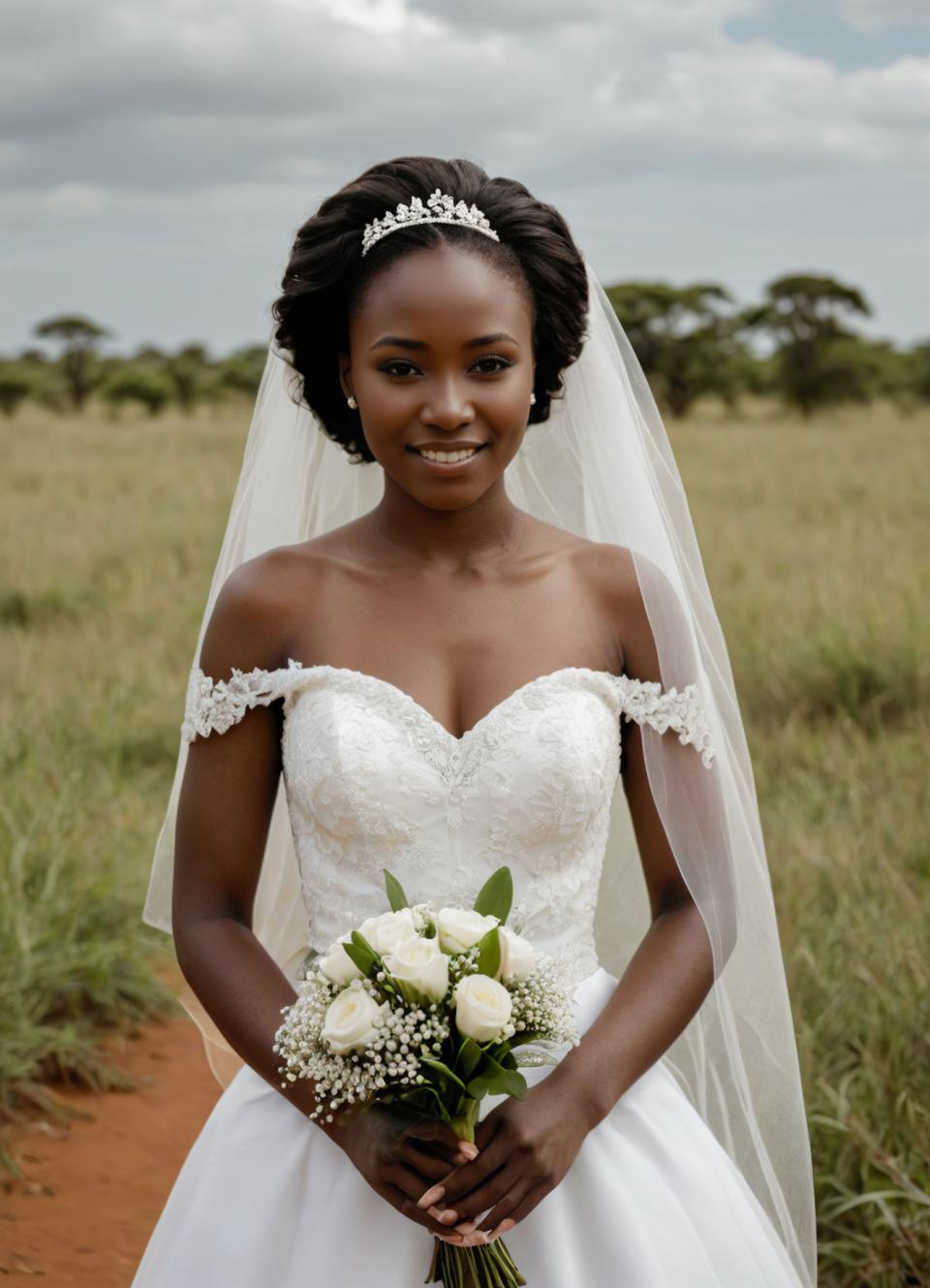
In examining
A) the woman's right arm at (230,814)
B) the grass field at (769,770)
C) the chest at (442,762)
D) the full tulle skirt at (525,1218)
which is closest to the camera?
the full tulle skirt at (525,1218)

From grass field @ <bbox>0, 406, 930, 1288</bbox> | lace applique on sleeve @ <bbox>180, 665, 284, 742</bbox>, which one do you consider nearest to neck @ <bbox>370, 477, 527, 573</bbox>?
lace applique on sleeve @ <bbox>180, 665, 284, 742</bbox>

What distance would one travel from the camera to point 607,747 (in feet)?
8.81

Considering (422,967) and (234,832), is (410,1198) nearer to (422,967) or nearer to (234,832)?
(422,967)

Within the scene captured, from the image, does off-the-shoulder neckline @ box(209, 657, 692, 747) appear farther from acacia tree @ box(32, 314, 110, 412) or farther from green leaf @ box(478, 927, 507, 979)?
acacia tree @ box(32, 314, 110, 412)

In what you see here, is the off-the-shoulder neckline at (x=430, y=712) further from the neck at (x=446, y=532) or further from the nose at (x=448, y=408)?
the nose at (x=448, y=408)

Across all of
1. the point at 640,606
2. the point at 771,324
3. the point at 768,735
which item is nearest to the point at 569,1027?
the point at 640,606

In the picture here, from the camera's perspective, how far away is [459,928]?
220 cm

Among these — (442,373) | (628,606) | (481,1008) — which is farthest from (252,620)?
(481,1008)

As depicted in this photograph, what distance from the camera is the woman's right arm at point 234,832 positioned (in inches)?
104

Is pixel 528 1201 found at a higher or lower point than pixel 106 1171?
higher

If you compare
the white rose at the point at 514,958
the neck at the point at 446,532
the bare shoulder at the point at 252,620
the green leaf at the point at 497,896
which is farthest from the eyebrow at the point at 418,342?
the white rose at the point at 514,958

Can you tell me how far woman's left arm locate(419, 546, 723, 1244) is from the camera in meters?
2.27

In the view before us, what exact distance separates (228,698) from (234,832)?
0.80 ft

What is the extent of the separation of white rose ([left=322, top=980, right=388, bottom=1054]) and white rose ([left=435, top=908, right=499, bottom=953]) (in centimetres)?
13
